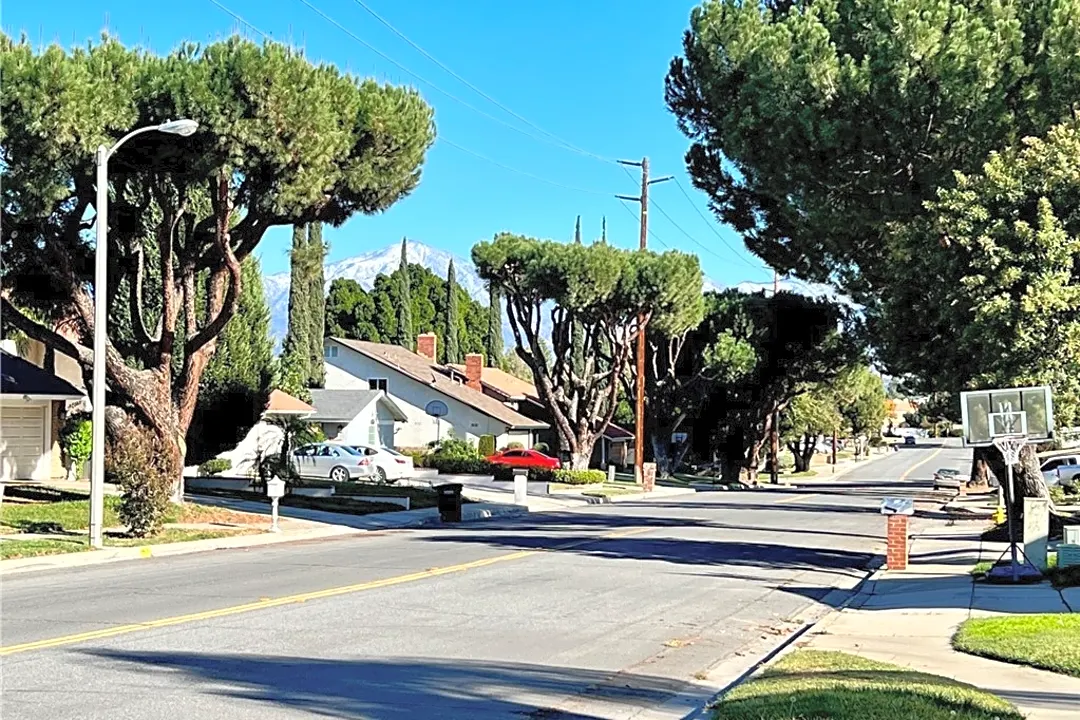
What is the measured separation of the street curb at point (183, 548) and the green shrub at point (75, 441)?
11.9 m

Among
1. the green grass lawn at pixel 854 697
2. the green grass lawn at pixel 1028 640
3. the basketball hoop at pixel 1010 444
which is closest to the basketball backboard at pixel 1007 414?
the basketball hoop at pixel 1010 444

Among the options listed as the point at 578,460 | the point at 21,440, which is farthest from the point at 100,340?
the point at 578,460

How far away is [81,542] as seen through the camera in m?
20.8

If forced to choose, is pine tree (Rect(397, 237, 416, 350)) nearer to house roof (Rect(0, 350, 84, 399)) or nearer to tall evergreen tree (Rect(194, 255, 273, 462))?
tall evergreen tree (Rect(194, 255, 273, 462))

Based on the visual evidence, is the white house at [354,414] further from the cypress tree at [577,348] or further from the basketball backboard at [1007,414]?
the basketball backboard at [1007,414]

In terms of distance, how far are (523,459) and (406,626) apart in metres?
44.0

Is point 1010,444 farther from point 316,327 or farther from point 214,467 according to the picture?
point 316,327

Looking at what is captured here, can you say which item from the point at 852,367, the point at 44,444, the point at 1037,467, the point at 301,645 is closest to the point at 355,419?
the point at 44,444

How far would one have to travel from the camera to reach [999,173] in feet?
62.0

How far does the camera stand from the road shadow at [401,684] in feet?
28.3

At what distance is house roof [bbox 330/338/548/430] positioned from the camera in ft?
213

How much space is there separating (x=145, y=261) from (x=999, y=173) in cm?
2388

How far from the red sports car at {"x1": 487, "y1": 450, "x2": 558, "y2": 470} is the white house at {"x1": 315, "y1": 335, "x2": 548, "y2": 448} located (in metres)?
6.40

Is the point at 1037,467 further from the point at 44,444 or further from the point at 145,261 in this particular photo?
the point at 44,444
